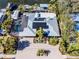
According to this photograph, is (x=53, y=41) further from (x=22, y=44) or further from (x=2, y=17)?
(x=2, y=17)

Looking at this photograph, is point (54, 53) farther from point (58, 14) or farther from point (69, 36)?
point (58, 14)

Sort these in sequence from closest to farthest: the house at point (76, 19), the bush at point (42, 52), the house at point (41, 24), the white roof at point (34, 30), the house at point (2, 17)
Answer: the bush at point (42, 52)
the white roof at point (34, 30)
the house at point (41, 24)
the house at point (76, 19)
the house at point (2, 17)

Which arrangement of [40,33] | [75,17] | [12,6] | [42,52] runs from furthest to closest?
1. [12,6]
2. [75,17]
3. [40,33]
4. [42,52]

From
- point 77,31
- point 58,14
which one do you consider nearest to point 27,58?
point 77,31

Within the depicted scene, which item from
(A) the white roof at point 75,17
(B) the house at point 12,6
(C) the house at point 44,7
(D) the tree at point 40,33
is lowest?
(D) the tree at point 40,33

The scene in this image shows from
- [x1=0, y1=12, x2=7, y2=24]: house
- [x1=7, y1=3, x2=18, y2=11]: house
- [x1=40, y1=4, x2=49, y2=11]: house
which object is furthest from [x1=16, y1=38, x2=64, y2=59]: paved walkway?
[x1=7, y1=3, x2=18, y2=11]: house

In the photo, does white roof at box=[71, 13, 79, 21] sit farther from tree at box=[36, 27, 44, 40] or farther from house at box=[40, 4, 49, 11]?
tree at box=[36, 27, 44, 40]

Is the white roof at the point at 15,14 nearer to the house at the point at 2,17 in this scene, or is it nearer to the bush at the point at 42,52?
the house at the point at 2,17

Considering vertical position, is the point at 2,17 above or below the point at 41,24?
above

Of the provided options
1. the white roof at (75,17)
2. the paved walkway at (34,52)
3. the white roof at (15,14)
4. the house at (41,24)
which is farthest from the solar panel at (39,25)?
the white roof at (75,17)

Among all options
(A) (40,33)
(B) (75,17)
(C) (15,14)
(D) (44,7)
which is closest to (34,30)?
(A) (40,33)

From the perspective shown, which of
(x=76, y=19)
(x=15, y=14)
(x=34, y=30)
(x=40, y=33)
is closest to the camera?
(x=40, y=33)

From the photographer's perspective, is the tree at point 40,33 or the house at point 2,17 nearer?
the tree at point 40,33
